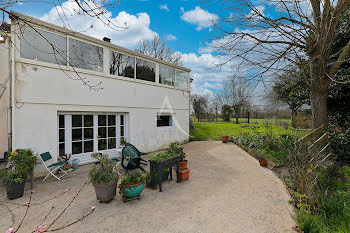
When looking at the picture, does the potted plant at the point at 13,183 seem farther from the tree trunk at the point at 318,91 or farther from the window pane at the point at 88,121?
the tree trunk at the point at 318,91

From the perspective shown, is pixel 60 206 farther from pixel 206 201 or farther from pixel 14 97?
pixel 14 97

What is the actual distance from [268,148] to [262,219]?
4.65 m

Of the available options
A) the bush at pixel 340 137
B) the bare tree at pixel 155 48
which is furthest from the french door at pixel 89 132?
the bare tree at pixel 155 48

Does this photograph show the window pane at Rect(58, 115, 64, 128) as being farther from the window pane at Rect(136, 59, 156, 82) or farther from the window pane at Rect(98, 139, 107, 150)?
the window pane at Rect(136, 59, 156, 82)

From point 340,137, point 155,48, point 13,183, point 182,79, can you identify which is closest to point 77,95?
point 13,183

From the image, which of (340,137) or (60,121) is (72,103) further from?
(340,137)

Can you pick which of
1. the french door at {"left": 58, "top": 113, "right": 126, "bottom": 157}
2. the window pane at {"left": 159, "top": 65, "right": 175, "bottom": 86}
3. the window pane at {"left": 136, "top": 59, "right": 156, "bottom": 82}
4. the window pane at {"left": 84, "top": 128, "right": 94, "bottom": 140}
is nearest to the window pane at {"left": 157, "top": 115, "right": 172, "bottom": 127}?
the window pane at {"left": 159, "top": 65, "right": 175, "bottom": 86}

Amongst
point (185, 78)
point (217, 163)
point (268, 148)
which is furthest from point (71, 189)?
point (185, 78)

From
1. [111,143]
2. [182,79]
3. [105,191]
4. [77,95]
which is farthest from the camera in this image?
[182,79]

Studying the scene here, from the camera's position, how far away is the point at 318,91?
5.14 m

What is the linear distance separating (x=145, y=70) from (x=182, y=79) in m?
2.86

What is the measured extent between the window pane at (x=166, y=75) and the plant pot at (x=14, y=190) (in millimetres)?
6790

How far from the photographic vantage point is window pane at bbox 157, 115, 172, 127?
8.97 meters

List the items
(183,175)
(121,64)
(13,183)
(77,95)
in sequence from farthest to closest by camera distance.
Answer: (121,64) → (77,95) → (183,175) → (13,183)
